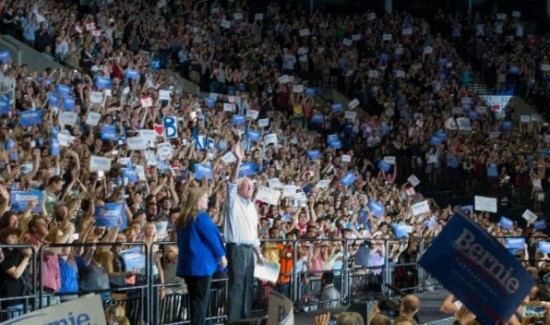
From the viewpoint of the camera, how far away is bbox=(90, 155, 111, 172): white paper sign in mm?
17641

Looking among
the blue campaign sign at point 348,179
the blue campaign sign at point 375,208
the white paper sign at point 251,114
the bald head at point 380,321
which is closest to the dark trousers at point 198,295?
the bald head at point 380,321

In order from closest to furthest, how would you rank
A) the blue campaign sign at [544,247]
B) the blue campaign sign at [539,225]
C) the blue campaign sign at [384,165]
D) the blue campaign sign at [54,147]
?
the blue campaign sign at [54,147], the blue campaign sign at [544,247], the blue campaign sign at [539,225], the blue campaign sign at [384,165]

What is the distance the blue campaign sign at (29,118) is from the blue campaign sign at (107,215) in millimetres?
5512

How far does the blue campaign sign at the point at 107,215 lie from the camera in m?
13.4

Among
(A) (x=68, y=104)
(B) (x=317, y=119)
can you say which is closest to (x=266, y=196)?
(A) (x=68, y=104)

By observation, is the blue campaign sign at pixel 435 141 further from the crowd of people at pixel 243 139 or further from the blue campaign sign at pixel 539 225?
the blue campaign sign at pixel 539 225

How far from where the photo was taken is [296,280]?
643 inches

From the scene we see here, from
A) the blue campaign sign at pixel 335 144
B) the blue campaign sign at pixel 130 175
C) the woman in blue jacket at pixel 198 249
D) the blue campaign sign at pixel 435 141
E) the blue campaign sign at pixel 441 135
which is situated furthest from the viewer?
the blue campaign sign at pixel 441 135

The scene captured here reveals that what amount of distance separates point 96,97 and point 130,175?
10.3ft

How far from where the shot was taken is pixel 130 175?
18.5 metres

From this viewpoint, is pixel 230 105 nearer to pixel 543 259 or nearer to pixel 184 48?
pixel 184 48

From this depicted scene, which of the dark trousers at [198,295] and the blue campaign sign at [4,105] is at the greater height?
the blue campaign sign at [4,105]

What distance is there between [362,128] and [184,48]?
211 inches

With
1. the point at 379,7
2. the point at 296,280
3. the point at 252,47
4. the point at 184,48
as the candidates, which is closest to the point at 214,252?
the point at 296,280
